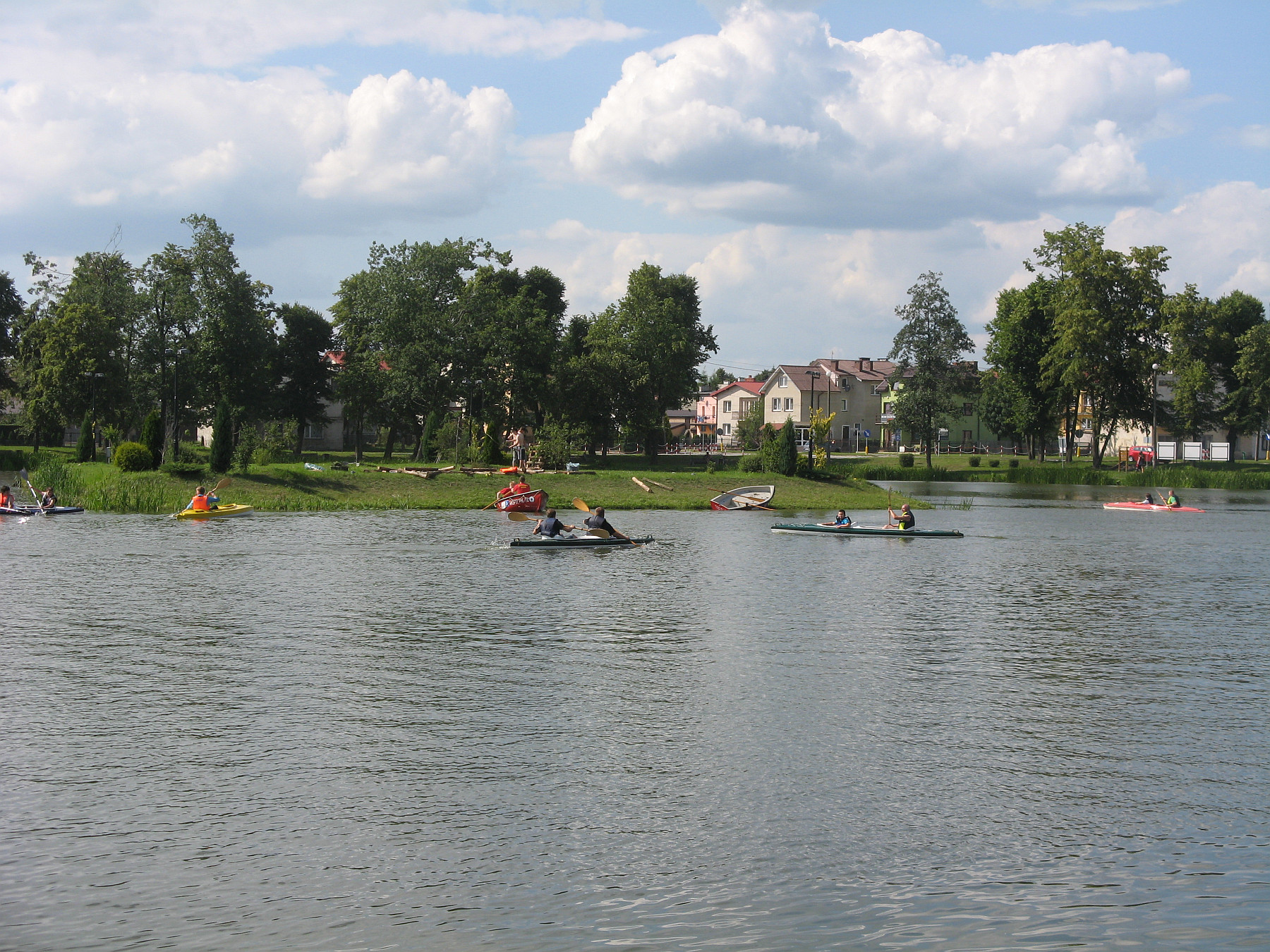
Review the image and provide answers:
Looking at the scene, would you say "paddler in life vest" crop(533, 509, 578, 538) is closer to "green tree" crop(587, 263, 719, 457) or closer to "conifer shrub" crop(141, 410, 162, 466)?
"conifer shrub" crop(141, 410, 162, 466)

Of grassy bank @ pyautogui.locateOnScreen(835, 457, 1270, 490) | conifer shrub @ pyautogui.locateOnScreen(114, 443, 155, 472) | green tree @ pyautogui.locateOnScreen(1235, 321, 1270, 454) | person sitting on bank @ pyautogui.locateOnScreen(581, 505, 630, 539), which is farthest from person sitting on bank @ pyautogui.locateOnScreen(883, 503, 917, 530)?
green tree @ pyautogui.locateOnScreen(1235, 321, 1270, 454)

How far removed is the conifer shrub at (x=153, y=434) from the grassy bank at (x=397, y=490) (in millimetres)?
1899

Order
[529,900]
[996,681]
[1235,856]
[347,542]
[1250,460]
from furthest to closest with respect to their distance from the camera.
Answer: [1250,460] < [347,542] < [996,681] < [1235,856] < [529,900]

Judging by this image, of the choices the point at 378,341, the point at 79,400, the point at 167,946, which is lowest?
the point at 167,946

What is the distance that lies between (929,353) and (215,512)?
208 feet

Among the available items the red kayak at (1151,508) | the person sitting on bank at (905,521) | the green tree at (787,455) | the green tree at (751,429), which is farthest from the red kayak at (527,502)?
the green tree at (751,429)

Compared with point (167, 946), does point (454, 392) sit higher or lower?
higher

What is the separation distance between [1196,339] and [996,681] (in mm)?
80073

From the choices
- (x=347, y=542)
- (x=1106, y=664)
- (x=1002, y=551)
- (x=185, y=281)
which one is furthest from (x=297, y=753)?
(x=185, y=281)

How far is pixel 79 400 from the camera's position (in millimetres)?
70625

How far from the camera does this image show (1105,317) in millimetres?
85250

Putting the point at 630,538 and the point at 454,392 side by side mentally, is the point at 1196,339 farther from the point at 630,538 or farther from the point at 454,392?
the point at 630,538

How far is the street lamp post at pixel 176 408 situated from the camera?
64688mm

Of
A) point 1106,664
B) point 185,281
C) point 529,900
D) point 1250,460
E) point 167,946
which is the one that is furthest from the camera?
point 1250,460
